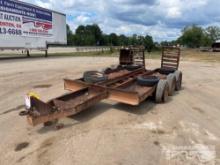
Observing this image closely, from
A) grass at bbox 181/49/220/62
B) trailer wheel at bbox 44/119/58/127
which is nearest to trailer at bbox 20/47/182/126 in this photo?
trailer wheel at bbox 44/119/58/127

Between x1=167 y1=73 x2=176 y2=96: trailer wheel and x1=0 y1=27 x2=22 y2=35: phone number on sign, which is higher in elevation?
x1=0 y1=27 x2=22 y2=35: phone number on sign

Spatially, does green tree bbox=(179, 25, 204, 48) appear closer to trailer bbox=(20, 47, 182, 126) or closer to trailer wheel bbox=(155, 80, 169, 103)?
trailer bbox=(20, 47, 182, 126)

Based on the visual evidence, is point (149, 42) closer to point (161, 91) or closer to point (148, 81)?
point (148, 81)

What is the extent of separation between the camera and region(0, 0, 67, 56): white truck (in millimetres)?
19078

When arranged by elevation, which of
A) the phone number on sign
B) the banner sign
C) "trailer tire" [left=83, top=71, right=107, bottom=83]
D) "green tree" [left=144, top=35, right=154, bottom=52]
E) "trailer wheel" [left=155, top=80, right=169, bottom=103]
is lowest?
"trailer wheel" [left=155, top=80, right=169, bottom=103]

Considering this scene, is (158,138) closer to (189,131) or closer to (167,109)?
(189,131)

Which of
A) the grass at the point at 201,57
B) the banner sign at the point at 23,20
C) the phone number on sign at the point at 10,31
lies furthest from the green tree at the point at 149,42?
the phone number on sign at the point at 10,31

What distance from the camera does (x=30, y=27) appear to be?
2181 cm

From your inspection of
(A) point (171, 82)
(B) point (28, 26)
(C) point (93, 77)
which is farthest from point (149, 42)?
(C) point (93, 77)

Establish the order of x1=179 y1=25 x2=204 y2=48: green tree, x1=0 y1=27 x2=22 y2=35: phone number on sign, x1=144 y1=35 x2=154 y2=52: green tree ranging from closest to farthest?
x1=0 y1=27 x2=22 y2=35: phone number on sign, x1=144 y1=35 x2=154 y2=52: green tree, x1=179 y1=25 x2=204 y2=48: green tree

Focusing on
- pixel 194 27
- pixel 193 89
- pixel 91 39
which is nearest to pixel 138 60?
pixel 193 89

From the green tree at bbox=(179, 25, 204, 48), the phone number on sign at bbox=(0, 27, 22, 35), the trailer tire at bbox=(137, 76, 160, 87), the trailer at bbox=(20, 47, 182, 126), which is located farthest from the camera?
the green tree at bbox=(179, 25, 204, 48)

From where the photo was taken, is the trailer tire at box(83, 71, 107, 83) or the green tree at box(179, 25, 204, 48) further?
the green tree at box(179, 25, 204, 48)

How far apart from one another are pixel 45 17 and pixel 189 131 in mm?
22213
